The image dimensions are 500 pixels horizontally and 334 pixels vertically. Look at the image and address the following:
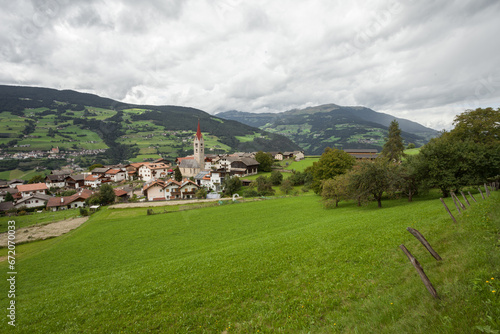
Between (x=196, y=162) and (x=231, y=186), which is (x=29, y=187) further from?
(x=231, y=186)

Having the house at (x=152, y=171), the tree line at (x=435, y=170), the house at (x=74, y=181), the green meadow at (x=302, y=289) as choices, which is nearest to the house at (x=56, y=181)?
the house at (x=74, y=181)

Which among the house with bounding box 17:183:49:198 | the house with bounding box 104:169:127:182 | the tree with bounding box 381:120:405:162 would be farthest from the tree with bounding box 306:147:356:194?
the house with bounding box 104:169:127:182

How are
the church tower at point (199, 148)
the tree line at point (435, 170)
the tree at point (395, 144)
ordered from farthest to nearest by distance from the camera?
the church tower at point (199, 148) → the tree at point (395, 144) → the tree line at point (435, 170)

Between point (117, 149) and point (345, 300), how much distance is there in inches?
8665

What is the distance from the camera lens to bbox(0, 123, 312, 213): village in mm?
64625

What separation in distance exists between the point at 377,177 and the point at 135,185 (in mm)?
99039

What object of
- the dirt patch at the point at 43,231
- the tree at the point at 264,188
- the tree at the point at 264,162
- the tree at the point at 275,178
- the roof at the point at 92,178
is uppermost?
the tree at the point at 264,162

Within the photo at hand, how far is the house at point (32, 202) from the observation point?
6126cm

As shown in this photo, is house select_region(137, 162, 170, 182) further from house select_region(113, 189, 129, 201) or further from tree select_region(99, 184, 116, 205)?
tree select_region(99, 184, 116, 205)

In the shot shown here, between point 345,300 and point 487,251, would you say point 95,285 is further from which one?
point 487,251

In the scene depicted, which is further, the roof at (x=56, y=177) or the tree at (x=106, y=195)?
the roof at (x=56, y=177)

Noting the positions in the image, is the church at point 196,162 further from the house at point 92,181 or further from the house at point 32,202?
the house at point 32,202

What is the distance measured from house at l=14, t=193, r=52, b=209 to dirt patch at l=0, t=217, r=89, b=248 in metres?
31.3

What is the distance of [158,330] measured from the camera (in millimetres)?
8031
